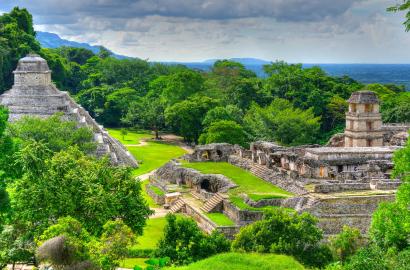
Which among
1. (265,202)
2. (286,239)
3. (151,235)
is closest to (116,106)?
(151,235)

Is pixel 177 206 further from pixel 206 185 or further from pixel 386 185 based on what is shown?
pixel 386 185

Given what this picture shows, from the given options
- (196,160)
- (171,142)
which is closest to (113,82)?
(171,142)

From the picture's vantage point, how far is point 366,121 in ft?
159

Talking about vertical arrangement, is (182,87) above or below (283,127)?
above

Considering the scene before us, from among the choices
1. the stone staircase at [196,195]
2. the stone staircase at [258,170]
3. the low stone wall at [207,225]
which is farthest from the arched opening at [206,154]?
the low stone wall at [207,225]

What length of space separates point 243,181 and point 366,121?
1336cm

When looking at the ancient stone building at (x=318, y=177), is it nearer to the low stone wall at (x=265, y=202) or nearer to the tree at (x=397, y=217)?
the low stone wall at (x=265, y=202)

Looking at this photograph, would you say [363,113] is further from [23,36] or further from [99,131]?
[23,36]

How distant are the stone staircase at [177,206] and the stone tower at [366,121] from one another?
51.7ft

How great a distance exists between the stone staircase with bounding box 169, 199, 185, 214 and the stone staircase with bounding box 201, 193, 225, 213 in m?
2.05

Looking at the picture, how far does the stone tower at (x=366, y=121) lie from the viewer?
48.2m

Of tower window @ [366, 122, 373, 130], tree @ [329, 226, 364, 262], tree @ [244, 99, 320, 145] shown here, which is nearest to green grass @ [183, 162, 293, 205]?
tree @ [329, 226, 364, 262]

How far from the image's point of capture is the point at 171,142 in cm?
6981

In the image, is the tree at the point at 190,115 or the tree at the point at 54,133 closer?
the tree at the point at 54,133
